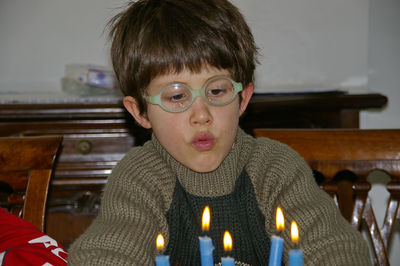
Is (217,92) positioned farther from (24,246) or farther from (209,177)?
(24,246)

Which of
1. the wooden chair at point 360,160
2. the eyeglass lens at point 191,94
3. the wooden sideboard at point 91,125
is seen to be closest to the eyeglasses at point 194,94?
the eyeglass lens at point 191,94

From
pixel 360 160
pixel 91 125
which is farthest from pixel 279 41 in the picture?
pixel 360 160

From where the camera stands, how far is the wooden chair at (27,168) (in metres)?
1.10

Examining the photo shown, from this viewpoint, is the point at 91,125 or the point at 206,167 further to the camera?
the point at 91,125

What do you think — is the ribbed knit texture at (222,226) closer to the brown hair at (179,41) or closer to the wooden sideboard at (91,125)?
the brown hair at (179,41)

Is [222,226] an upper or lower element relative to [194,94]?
lower

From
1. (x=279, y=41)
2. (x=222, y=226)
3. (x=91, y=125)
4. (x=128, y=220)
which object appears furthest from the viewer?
(x=279, y=41)

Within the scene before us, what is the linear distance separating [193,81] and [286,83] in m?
1.16

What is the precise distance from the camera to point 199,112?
0.98 metres

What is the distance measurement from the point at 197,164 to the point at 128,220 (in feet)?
0.60

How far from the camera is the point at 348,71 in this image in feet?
6.87

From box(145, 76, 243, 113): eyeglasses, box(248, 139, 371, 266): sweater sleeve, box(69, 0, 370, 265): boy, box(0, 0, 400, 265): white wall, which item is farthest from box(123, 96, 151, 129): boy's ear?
box(0, 0, 400, 265): white wall

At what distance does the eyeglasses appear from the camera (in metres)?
0.99

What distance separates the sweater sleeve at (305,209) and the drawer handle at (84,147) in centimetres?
69
